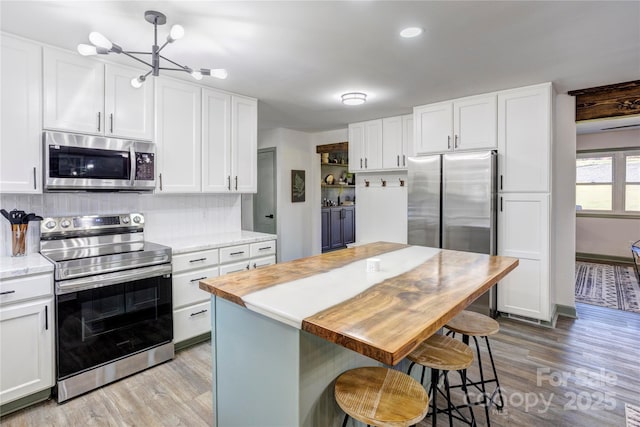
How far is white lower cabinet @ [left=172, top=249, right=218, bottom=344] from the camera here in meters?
2.81

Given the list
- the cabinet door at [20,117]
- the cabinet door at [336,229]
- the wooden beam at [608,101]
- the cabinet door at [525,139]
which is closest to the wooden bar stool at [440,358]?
the cabinet door at [525,139]

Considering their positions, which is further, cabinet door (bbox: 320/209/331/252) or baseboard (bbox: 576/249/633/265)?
cabinet door (bbox: 320/209/331/252)

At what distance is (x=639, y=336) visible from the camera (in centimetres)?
319

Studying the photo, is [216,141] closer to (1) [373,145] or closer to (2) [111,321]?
(2) [111,321]

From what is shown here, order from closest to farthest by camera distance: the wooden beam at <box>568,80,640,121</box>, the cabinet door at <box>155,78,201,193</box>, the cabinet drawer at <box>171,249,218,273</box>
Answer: the cabinet drawer at <box>171,249,218,273</box> → the cabinet door at <box>155,78,201,193</box> → the wooden beam at <box>568,80,640,121</box>

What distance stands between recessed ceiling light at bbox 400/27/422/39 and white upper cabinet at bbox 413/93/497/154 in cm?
178

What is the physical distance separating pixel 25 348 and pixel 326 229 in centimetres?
557

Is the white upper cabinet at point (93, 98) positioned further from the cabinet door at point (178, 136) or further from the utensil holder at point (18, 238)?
the utensil holder at point (18, 238)

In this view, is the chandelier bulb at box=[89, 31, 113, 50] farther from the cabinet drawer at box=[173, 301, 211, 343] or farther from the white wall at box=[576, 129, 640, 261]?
the white wall at box=[576, 129, 640, 261]

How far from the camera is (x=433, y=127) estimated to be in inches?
158

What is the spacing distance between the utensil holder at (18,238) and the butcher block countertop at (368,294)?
172cm

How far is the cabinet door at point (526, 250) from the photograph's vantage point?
338cm

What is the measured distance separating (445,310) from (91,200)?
114 inches

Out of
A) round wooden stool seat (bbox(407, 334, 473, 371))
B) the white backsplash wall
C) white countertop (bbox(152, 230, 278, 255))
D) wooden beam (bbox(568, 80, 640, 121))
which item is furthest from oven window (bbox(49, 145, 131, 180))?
wooden beam (bbox(568, 80, 640, 121))
